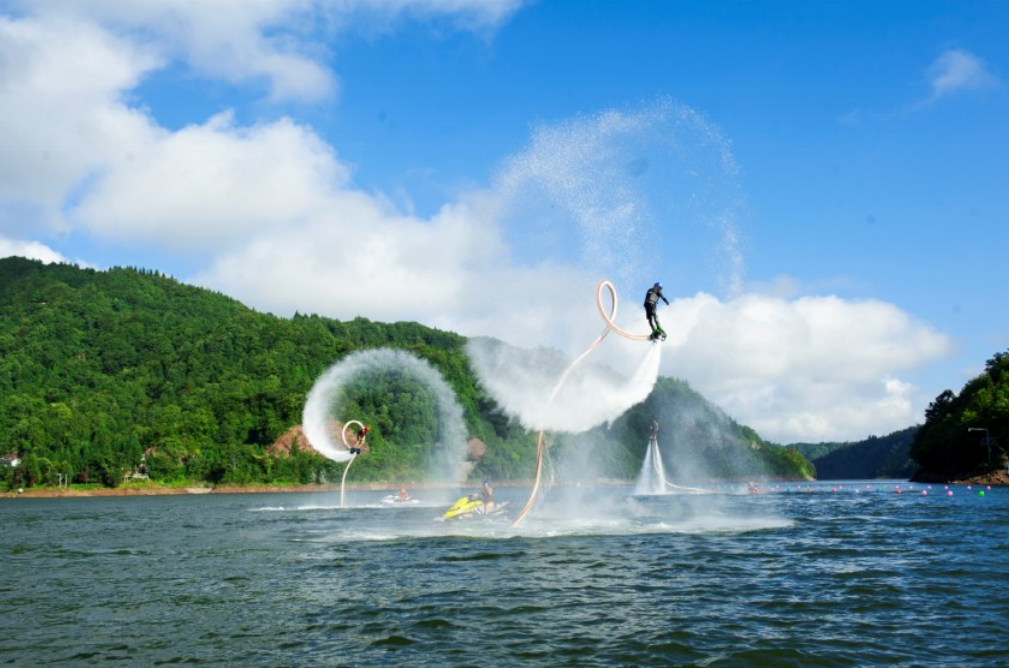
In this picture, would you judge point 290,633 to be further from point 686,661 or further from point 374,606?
point 686,661

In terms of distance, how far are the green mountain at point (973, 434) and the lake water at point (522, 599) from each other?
5168 inches

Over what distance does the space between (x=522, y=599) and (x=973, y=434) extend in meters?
173

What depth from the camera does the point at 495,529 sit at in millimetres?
50031

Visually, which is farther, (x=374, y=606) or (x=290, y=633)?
(x=374, y=606)

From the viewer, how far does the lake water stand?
19.2 meters

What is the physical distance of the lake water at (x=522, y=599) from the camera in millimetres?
19250

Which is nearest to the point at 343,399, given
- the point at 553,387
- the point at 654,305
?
the point at 553,387

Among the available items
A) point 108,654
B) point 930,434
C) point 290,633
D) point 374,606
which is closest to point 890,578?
point 374,606

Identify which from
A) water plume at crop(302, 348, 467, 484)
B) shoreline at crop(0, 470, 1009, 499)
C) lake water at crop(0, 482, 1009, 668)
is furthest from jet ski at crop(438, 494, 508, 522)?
shoreline at crop(0, 470, 1009, 499)

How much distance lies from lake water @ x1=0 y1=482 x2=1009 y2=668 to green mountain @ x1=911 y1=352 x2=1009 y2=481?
131 metres

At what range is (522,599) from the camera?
2547 cm

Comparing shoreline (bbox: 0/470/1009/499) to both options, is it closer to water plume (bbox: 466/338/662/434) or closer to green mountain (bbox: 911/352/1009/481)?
green mountain (bbox: 911/352/1009/481)

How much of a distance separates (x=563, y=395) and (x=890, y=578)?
99.0ft

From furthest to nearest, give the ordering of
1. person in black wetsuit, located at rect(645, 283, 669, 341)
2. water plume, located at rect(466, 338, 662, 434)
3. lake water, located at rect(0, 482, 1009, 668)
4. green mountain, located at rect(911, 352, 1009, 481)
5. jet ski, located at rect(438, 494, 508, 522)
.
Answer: green mountain, located at rect(911, 352, 1009, 481) → jet ski, located at rect(438, 494, 508, 522) → water plume, located at rect(466, 338, 662, 434) → person in black wetsuit, located at rect(645, 283, 669, 341) → lake water, located at rect(0, 482, 1009, 668)
